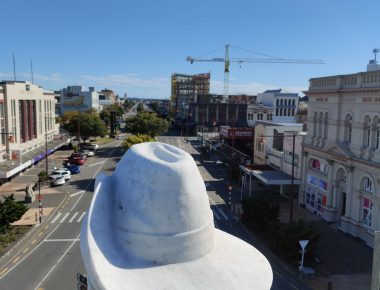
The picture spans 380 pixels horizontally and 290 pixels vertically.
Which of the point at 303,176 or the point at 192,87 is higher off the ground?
the point at 192,87

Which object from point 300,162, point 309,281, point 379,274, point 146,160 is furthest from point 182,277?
point 300,162

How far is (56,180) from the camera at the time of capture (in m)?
45.4

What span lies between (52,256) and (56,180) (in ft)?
71.9

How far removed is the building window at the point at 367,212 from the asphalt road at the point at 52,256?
20.5 meters

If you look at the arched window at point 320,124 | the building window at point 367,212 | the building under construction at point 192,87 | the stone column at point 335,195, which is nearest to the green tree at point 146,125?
the arched window at point 320,124

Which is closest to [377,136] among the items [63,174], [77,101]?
[63,174]

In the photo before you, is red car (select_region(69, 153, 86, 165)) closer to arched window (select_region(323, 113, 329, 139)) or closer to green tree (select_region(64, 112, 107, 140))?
green tree (select_region(64, 112, 107, 140))

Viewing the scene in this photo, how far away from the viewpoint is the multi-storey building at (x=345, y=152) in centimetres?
2850

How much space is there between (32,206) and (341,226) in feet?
90.7

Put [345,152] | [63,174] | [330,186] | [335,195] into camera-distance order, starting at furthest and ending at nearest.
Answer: [63,174] → [330,186] → [335,195] → [345,152]

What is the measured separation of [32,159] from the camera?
170 ft

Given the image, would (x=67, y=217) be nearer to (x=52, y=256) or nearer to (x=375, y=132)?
(x=52, y=256)

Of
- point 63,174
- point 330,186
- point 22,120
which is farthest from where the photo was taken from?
point 22,120

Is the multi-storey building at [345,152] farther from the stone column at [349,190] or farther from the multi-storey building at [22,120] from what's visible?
the multi-storey building at [22,120]
